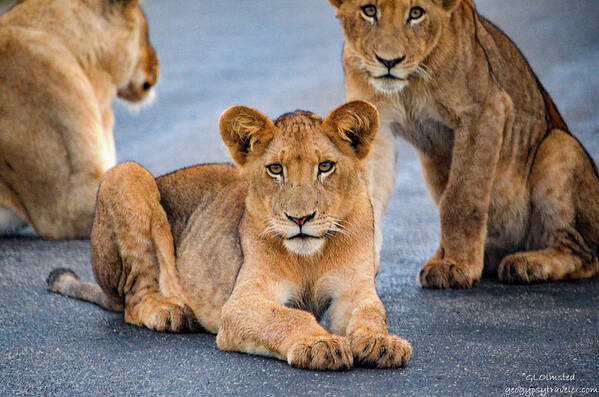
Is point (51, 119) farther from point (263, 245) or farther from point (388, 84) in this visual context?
point (263, 245)

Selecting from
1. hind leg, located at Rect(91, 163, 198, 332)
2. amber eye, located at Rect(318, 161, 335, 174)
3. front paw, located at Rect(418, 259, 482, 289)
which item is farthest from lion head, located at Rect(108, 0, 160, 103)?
amber eye, located at Rect(318, 161, 335, 174)

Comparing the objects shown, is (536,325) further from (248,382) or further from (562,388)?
(248,382)

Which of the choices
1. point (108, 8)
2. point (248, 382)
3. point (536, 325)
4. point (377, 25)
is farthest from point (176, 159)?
point (248, 382)

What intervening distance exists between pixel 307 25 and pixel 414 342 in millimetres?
11862

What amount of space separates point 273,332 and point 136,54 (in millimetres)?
3783

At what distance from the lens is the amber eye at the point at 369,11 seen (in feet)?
15.3

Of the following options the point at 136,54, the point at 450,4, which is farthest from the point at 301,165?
the point at 136,54

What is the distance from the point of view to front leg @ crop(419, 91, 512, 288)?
15.7ft

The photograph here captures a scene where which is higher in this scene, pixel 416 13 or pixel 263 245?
pixel 416 13

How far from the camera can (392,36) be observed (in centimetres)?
459

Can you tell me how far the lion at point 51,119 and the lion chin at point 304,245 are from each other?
9.41 feet

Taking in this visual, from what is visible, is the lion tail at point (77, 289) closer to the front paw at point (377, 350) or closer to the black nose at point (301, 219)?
the black nose at point (301, 219)

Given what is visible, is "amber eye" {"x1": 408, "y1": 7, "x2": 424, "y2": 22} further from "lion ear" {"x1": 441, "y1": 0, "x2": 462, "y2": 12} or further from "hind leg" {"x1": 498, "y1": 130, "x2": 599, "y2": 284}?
"hind leg" {"x1": 498, "y1": 130, "x2": 599, "y2": 284}

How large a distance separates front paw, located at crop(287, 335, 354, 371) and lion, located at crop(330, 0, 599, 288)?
5.42 feet
